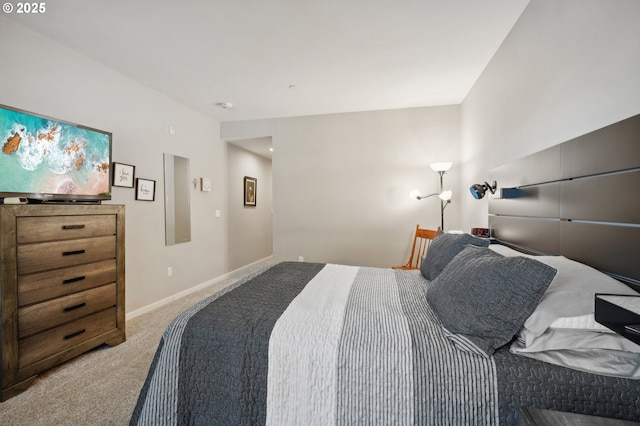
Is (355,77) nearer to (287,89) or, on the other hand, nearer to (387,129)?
(287,89)

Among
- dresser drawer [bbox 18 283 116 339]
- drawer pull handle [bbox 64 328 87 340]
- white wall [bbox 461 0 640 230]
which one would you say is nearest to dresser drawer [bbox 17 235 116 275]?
dresser drawer [bbox 18 283 116 339]

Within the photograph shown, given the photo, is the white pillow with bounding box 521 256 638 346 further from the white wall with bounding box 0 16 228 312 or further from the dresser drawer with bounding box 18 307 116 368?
the white wall with bounding box 0 16 228 312

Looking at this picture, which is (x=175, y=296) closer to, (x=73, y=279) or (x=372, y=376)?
(x=73, y=279)

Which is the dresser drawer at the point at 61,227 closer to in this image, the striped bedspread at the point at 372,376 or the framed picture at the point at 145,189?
the framed picture at the point at 145,189

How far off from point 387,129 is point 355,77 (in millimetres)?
1102

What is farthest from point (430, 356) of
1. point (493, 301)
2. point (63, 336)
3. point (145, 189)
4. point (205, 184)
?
point (205, 184)

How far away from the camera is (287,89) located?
10.1 feet

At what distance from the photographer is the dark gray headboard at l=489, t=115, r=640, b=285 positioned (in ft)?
3.30

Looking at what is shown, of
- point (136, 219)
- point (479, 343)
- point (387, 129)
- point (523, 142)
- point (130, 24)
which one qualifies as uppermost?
point (130, 24)

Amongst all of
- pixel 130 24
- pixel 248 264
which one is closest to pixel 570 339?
pixel 130 24

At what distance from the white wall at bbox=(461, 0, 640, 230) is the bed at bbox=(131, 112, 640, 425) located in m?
0.22

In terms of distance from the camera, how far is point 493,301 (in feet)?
3.18

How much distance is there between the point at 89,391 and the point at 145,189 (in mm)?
1960

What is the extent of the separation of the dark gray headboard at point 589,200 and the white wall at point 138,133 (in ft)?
11.8
